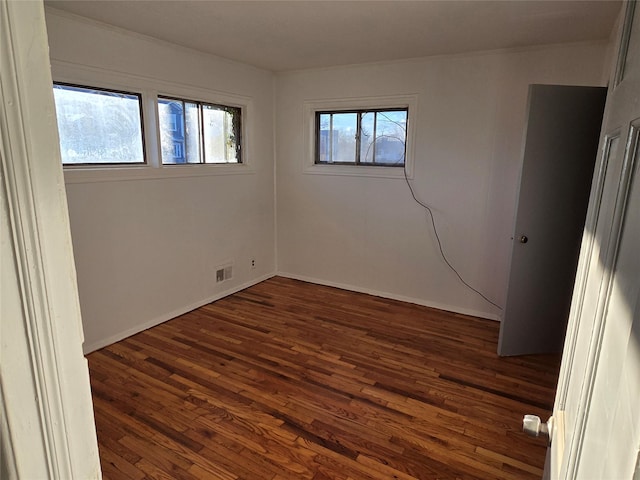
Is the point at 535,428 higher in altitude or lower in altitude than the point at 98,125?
lower

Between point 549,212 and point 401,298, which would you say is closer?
point 549,212

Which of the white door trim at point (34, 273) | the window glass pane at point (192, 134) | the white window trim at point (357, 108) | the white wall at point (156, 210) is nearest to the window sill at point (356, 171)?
the white window trim at point (357, 108)

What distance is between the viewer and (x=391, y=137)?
4.04m

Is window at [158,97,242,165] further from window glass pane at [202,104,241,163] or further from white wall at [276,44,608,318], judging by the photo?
white wall at [276,44,608,318]

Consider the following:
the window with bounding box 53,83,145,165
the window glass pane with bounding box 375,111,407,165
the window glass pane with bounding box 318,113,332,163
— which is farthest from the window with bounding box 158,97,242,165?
the window glass pane with bounding box 375,111,407,165

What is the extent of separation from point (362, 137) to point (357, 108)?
298mm

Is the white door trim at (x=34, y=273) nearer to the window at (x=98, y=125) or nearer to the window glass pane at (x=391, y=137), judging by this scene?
the window at (x=98, y=125)

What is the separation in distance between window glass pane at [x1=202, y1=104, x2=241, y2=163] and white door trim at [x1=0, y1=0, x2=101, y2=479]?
3.55 metres

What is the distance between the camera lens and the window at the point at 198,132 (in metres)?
3.48

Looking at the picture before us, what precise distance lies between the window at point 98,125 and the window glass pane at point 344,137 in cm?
199

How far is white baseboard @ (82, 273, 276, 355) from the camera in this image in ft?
10.0

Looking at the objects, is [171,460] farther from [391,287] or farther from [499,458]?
[391,287]

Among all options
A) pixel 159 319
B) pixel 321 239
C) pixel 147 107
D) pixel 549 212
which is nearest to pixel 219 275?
pixel 159 319

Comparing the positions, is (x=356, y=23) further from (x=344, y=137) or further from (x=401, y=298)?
(x=401, y=298)
